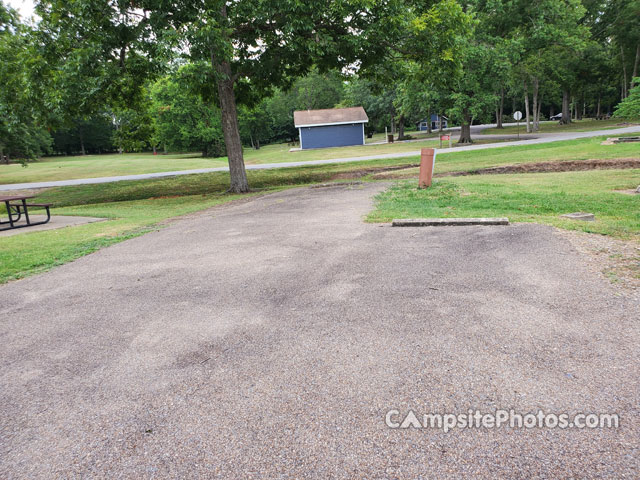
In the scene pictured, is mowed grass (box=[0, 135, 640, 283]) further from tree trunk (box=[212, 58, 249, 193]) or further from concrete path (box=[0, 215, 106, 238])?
tree trunk (box=[212, 58, 249, 193])

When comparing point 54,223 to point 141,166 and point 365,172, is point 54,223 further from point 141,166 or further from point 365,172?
point 141,166

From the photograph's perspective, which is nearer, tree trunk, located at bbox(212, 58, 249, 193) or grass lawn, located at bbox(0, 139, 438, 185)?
tree trunk, located at bbox(212, 58, 249, 193)

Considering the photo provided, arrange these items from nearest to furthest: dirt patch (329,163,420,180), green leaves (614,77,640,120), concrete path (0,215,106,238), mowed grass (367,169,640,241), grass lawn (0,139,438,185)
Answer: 1. mowed grass (367,169,640,241)
2. concrete path (0,215,106,238)
3. green leaves (614,77,640,120)
4. dirt patch (329,163,420,180)
5. grass lawn (0,139,438,185)

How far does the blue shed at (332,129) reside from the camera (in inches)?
2105

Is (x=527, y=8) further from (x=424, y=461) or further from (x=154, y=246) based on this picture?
(x=424, y=461)

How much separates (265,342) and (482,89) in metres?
36.2

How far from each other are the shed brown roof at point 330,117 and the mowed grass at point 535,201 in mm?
42281

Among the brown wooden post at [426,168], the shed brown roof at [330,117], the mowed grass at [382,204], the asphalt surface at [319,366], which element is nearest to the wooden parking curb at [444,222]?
the mowed grass at [382,204]

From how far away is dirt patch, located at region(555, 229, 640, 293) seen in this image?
4.39 m

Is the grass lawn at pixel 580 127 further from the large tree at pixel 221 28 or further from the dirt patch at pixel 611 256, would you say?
the dirt patch at pixel 611 256

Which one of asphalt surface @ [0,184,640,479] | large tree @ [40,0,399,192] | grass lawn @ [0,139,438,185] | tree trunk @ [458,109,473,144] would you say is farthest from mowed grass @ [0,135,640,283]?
tree trunk @ [458,109,473,144]

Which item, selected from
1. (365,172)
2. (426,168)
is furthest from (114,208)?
(365,172)

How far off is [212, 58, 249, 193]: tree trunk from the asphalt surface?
432 inches

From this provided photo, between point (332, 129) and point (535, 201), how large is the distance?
46927 millimetres
